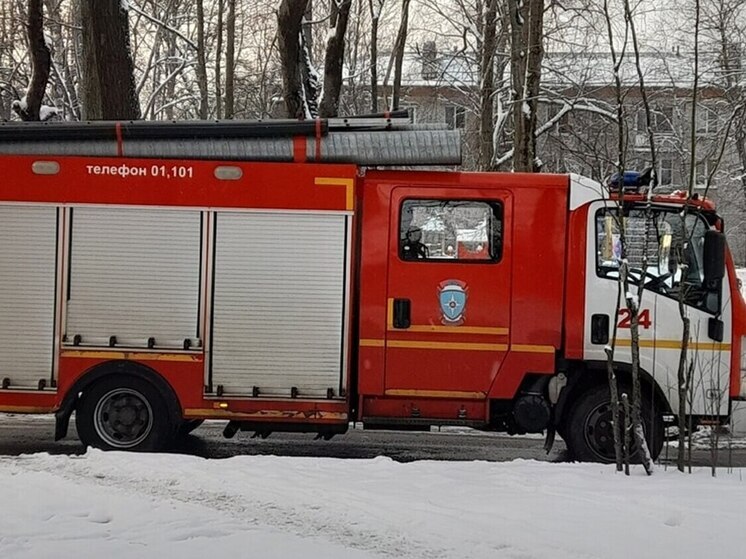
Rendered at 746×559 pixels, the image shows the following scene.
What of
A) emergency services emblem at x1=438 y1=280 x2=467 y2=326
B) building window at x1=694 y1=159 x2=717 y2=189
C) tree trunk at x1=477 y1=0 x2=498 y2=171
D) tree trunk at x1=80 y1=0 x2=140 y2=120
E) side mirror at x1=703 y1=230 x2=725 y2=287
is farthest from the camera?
tree trunk at x1=477 y1=0 x2=498 y2=171

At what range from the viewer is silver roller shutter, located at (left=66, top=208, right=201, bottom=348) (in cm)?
800

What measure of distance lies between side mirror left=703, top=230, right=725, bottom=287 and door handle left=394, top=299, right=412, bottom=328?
8.58ft

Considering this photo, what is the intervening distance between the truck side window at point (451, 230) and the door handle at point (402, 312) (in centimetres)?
40

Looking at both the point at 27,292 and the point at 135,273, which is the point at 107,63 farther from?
the point at 135,273

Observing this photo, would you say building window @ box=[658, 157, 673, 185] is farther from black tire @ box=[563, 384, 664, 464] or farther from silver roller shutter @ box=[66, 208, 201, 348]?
silver roller shutter @ box=[66, 208, 201, 348]

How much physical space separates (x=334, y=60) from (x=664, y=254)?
977cm

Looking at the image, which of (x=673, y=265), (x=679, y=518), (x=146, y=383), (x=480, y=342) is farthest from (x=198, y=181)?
(x=679, y=518)

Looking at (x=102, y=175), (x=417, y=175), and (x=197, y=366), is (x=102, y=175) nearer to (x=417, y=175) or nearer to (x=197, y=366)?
(x=197, y=366)

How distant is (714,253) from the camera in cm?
765

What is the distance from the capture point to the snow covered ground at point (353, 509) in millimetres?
5074

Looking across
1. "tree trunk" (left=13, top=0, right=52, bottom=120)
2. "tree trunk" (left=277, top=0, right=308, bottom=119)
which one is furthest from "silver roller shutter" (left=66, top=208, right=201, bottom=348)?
"tree trunk" (left=13, top=0, right=52, bottom=120)

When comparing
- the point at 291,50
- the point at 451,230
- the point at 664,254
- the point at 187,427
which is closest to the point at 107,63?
the point at 291,50

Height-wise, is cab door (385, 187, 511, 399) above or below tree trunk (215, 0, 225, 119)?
below

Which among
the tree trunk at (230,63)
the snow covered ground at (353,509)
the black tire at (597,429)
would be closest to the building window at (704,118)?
the tree trunk at (230,63)
